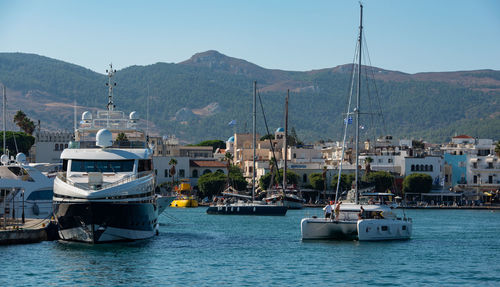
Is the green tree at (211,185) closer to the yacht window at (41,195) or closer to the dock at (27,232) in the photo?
the yacht window at (41,195)

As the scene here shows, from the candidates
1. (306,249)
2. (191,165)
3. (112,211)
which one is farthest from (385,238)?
(191,165)

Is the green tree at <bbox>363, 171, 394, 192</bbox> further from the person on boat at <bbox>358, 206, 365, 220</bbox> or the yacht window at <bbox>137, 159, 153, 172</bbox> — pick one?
the yacht window at <bbox>137, 159, 153, 172</bbox>

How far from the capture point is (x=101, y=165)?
4728 centimetres

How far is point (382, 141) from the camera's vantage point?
527ft

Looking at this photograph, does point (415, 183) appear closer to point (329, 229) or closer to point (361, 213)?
point (361, 213)

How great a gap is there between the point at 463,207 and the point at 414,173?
9.71m

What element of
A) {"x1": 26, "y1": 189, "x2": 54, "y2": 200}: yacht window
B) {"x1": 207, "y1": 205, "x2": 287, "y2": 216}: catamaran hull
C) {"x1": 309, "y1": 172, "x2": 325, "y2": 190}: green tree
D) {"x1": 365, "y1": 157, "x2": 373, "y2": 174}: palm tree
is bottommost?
{"x1": 207, "y1": 205, "x2": 287, "y2": 216}: catamaran hull

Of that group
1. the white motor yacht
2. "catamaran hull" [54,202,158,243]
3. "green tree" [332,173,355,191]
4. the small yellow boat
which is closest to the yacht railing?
the white motor yacht

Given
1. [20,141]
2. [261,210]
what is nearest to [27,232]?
[261,210]

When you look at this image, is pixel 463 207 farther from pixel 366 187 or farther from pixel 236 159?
pixel 366 187

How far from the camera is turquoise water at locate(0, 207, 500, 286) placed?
3566cm

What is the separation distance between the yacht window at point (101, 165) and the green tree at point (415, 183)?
86232mm

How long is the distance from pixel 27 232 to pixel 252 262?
1269 cm

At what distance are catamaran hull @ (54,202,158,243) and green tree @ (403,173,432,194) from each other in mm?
86291
